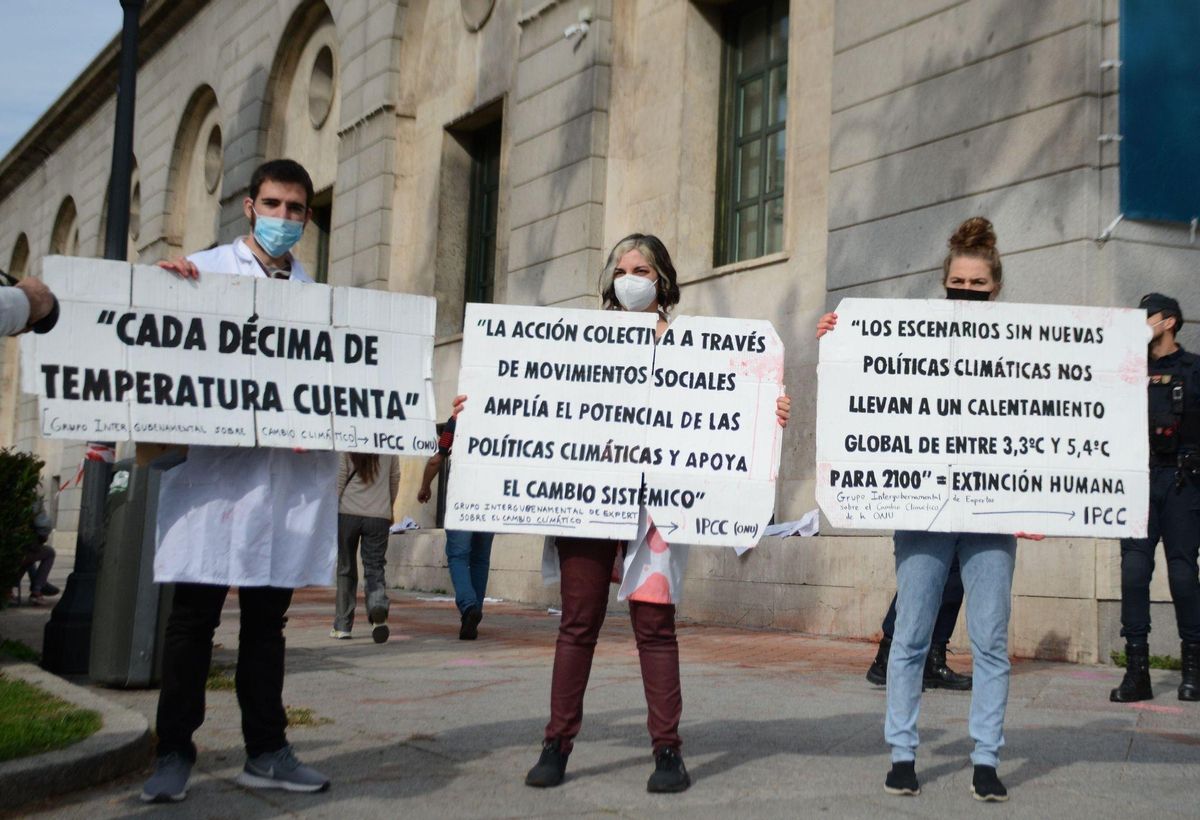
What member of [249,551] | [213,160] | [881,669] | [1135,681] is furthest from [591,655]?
[213,160]

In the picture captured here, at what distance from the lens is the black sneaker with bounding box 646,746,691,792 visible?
15.5 ft

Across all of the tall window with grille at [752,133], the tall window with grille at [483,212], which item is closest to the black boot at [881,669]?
the tall window with grille at [752,133]

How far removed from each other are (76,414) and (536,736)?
2.36 metres

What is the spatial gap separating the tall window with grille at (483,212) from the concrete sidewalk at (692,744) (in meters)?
9.40

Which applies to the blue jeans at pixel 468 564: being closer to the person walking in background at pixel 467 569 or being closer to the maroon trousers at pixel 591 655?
the person walking in background at pixel 467 569

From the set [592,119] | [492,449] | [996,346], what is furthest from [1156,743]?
[592,119]

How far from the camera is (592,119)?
14.5 metres

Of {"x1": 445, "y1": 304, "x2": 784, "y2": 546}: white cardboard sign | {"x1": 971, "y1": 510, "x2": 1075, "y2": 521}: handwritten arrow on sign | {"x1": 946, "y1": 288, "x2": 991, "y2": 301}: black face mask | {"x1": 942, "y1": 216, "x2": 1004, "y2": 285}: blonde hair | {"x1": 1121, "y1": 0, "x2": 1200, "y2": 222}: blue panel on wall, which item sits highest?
{"x1": 1121, "y1": 0, "x2": 1200, "y2": 222}: blue panel on wall

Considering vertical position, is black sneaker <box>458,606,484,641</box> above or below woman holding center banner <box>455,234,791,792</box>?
below

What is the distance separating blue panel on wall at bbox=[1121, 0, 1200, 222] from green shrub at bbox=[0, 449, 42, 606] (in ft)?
23.0

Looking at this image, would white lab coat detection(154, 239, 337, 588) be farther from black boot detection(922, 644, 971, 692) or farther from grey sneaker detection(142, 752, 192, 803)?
black boot detection(922, 644, 971, 692)

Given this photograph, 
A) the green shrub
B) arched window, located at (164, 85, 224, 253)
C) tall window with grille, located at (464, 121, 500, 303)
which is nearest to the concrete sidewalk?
the green shrub

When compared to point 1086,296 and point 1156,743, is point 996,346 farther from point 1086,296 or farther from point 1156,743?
point 1086,296

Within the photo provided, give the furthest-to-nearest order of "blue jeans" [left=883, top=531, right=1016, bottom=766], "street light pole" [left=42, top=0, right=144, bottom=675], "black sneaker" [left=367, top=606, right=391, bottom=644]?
"black sneaker" [left=367, top=606, right=391, bottom=644], "street light pole" [left=42, top=0, right=144, bottom=675], "blue jeans" [left=883, top=531, right=1016, bottom=766]
